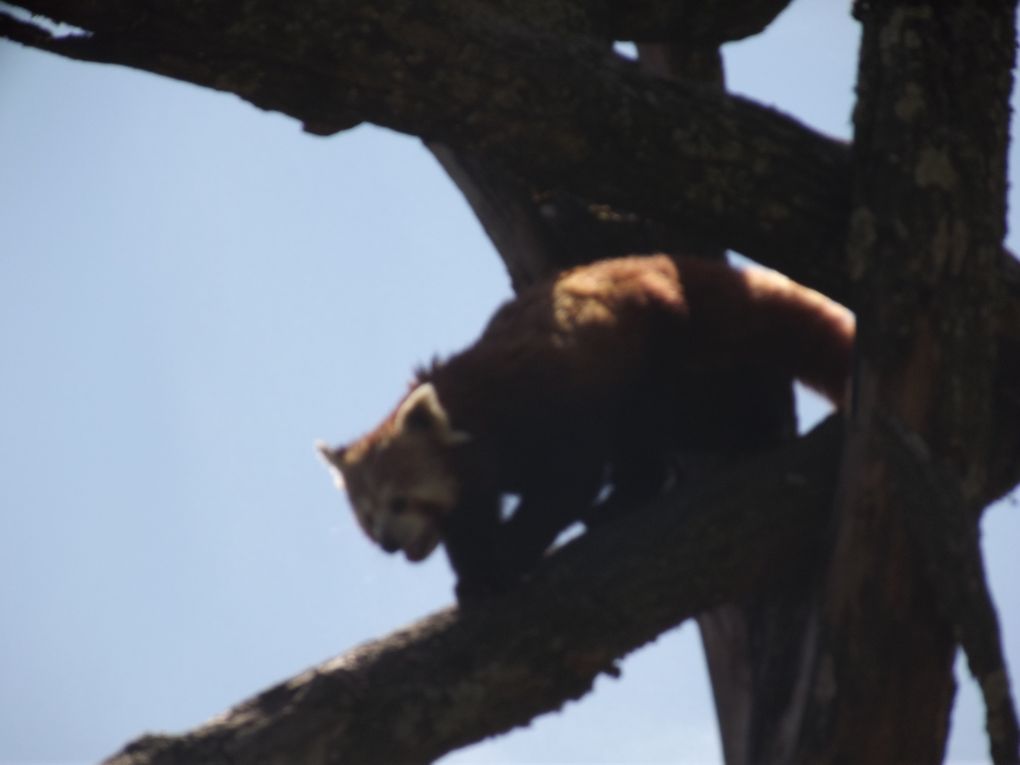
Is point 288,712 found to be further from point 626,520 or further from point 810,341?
point 810,341

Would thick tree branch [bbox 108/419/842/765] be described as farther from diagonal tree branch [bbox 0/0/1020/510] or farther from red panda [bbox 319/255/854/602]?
diagonal tree branch [bbox 0/0/1020/510]

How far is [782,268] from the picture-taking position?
12.4ft

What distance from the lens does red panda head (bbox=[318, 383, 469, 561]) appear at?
14.0 feet

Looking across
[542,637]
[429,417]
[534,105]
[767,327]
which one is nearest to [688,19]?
[767,327]

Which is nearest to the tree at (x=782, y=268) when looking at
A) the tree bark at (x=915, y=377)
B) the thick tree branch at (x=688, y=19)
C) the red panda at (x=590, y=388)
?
the tree bark at (x=915, y=377)

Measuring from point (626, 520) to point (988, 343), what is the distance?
1.25m

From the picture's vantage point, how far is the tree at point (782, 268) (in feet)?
10.3

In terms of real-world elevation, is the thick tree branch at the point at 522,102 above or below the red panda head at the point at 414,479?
above

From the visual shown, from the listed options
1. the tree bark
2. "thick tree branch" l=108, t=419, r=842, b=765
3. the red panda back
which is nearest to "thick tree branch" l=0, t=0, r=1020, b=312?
the tree bark

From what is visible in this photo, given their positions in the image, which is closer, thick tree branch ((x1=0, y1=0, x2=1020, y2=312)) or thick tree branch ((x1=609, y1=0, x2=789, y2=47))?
thick tree branch ((x1=0, y1=0, x2=1020, y2=312))

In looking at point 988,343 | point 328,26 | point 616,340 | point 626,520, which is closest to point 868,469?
point 988,343

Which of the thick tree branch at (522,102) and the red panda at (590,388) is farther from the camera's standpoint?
the red panda at (590,388)

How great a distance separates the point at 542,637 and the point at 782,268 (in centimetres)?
147

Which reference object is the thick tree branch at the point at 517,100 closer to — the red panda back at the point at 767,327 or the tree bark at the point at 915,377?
the tree bark at the point at 915,377
